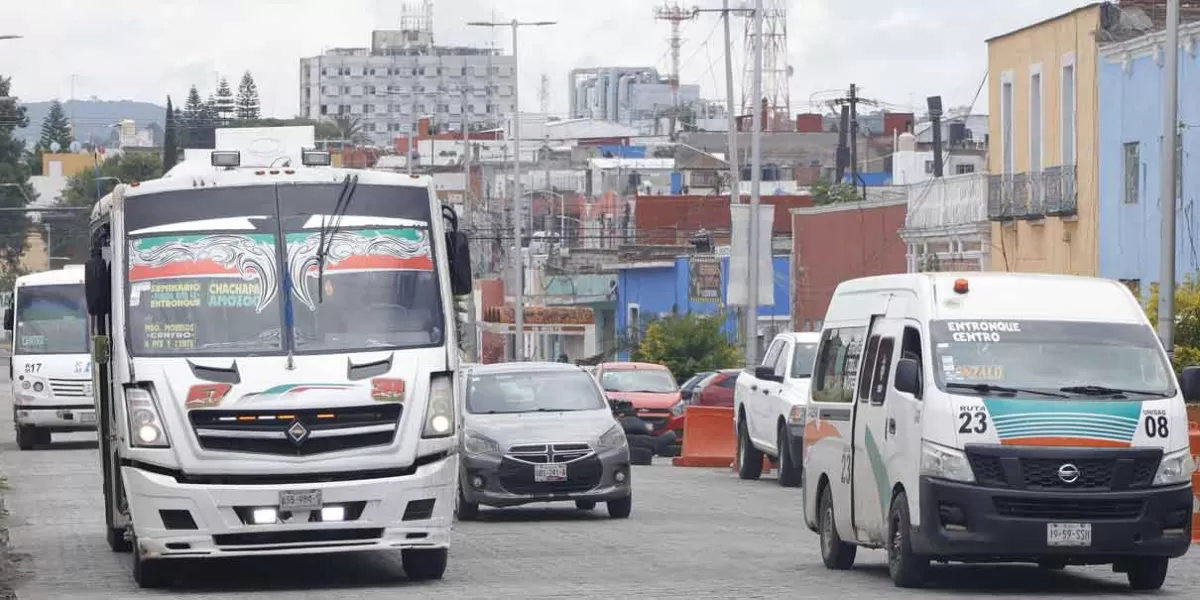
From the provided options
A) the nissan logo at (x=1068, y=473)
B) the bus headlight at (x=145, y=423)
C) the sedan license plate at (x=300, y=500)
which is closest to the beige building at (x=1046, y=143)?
the nissan logo at (x=1068, y=473)

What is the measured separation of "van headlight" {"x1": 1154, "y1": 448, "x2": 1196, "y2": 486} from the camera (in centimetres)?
1432

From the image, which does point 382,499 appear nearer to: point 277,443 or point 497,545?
point 277,443

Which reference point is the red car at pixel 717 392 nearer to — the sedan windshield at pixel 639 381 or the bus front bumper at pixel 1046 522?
the sedan windshield at pixel 639 381

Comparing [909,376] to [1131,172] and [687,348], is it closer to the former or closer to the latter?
[1131,172]

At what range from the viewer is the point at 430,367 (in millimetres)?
15070

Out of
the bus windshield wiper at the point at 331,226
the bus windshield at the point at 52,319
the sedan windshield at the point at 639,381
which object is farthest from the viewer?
the sedan windshield at the point at 639,381

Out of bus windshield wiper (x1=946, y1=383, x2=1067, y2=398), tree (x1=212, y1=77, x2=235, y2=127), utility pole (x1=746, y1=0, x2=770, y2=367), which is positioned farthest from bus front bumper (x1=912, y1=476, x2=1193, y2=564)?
tree (x1=212, y1=77, x2=235, y2=127)

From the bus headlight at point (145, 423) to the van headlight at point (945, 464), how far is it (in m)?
4.94

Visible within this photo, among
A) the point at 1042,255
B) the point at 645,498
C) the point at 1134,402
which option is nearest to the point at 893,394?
the point at 1134,402

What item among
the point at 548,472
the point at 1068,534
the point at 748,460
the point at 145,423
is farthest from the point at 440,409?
the point at 748,460

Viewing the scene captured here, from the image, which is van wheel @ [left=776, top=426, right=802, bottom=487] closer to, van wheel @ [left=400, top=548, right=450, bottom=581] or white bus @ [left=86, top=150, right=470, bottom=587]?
van wheel @ [left=400, top=548, right=450, bottom=581]

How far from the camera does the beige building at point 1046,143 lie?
39750 mm

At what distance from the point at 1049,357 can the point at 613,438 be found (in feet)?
25.2

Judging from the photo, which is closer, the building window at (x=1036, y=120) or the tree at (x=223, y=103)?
the building window at (x=1036, y=120)
